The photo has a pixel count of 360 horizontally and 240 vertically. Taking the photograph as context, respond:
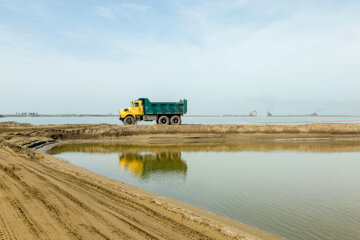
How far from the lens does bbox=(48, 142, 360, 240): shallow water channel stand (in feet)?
24.0

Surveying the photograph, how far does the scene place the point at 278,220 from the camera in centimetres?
743

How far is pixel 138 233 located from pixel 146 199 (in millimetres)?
2738

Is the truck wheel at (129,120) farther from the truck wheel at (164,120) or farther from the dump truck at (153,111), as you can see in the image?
the truck wheel at (164,120)

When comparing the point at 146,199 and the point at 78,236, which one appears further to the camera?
the point at 146,199

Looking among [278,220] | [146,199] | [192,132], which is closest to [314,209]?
[278,220]

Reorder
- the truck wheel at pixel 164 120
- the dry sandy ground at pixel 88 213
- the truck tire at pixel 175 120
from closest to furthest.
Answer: the dry sandy ground at pixel 88 213, the truck wheel at pixel 164 120, the truck tire at pixel 175 120

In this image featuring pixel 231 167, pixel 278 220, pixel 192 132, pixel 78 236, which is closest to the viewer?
pixel 78 236

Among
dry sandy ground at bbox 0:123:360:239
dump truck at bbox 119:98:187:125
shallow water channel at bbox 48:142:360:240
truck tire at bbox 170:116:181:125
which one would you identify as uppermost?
dump truck at bbox 119:98:187:125

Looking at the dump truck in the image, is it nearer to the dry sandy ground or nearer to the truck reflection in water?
the truck reflection in water

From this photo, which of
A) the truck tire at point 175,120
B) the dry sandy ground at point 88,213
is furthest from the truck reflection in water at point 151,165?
the truck tire at point 175,120

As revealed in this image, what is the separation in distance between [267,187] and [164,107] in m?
25.2

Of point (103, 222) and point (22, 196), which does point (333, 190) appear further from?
point (22, 196)

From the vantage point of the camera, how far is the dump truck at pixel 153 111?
34344mm

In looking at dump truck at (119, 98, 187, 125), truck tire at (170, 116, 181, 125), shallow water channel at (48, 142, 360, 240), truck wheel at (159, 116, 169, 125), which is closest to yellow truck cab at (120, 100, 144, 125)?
dump truck at (119, 98, 187, 125)
